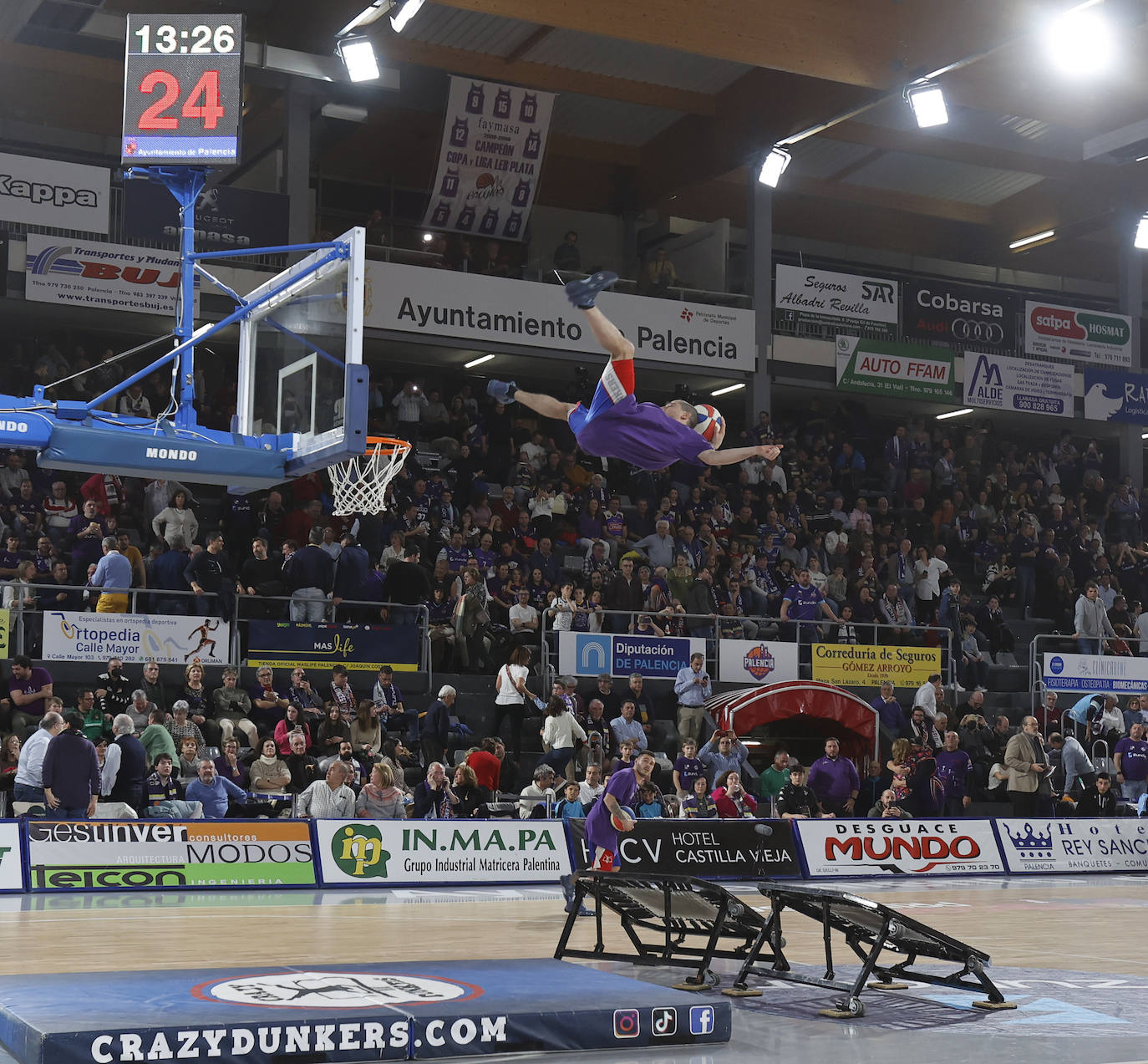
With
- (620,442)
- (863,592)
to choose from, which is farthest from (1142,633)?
(620,442)

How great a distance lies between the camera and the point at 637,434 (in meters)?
8.65

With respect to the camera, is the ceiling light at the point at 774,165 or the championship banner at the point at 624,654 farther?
the ceiling light at the point at 774,165

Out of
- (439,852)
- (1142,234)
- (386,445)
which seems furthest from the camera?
(1142,234)

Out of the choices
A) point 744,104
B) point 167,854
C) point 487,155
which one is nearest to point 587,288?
point 167,854

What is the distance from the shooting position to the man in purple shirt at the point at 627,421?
8.45m

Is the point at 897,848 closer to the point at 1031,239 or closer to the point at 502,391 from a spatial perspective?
the point at 502,391

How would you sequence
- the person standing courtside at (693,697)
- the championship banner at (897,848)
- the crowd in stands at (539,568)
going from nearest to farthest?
the crowd in stands at (539,568), the championship banner at (897,848), the person standing courtside at (693,697)

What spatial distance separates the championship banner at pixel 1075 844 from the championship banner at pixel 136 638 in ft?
37.5

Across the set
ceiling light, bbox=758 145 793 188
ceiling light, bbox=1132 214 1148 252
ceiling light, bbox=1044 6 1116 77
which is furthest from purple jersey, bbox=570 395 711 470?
ceiling light, bbox=1132 214 1148 252

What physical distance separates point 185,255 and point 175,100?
1.13 meters

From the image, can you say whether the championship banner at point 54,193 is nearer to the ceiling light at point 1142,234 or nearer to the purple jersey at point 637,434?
the purple jersey at point 637,434

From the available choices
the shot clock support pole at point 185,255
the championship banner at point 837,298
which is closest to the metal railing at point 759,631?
the championship banner at point 837,298

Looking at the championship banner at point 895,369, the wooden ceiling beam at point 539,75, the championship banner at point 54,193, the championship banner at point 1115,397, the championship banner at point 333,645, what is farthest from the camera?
the championship banner at point 1115,397

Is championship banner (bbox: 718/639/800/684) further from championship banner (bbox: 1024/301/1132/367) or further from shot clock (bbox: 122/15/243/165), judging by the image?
shot clock (bbox: 122/15/243/165)
